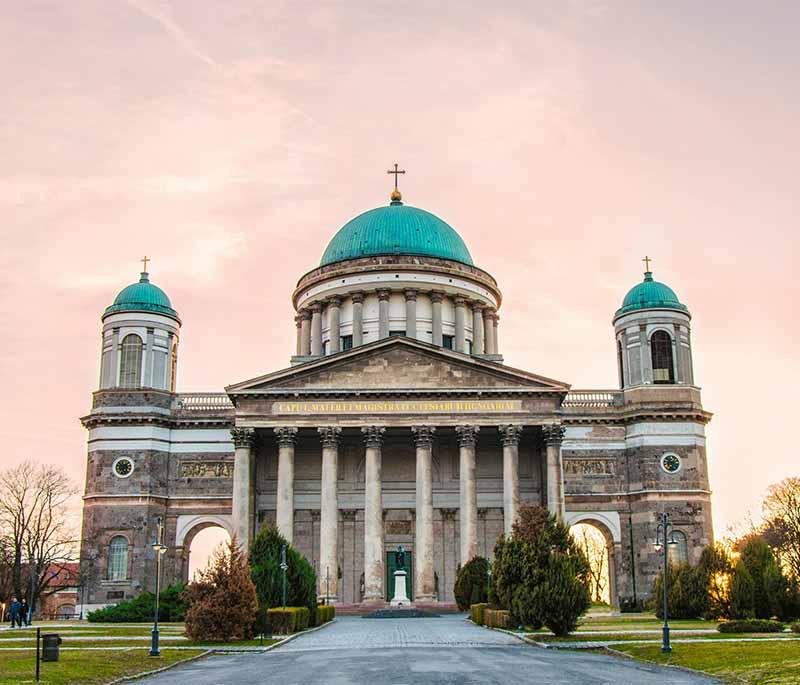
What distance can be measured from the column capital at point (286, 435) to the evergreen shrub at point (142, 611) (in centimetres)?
983

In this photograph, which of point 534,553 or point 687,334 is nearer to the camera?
point 534,553

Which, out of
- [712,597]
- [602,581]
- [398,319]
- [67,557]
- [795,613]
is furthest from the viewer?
[602,581]

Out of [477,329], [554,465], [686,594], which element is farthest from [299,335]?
[686,594]

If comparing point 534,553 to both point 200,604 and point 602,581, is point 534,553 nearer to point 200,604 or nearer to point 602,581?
point 200,604

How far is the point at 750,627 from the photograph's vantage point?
1435 inches

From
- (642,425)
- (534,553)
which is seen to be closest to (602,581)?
(642,425)

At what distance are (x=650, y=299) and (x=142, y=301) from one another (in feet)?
112

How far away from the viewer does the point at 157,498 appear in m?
63.3

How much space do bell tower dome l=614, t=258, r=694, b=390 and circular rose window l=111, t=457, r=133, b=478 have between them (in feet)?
107

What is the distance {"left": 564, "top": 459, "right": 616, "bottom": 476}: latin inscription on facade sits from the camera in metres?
65.2

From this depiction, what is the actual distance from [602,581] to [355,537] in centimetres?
4931

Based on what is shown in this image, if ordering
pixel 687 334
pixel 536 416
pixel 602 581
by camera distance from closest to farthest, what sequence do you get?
pixel 536 416 < pixel 687 334 < pixel 602 581

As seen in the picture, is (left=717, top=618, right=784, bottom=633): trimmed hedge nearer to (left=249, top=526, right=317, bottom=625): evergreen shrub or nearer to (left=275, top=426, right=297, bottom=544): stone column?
(left=249, top=526, right=317, bottom=625): evergreen shrub

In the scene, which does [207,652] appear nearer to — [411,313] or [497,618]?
[497,618]
